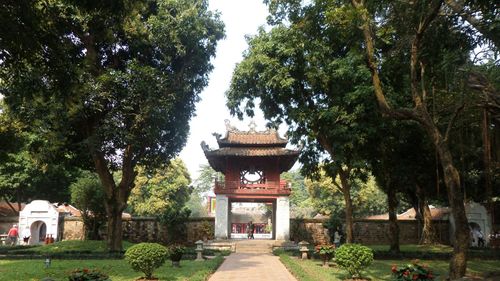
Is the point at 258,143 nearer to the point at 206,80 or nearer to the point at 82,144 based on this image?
the point at 206,80

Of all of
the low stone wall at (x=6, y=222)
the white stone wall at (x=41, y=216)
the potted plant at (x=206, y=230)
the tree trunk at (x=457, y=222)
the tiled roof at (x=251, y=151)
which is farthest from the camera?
the low stone wall at (x=6, y=222)

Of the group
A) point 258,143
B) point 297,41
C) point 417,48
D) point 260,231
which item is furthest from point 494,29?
point 260,231

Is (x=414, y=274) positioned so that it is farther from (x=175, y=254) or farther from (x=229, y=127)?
(x=229, y=127)

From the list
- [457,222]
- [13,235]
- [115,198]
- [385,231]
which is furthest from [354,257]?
[13,235]

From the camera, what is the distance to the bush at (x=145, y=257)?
1127 centimetres

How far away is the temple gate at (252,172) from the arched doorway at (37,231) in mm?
14525

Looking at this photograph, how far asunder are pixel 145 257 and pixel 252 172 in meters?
17.6

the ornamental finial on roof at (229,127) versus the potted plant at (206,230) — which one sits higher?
the ornamental finial on roof at (229,127)

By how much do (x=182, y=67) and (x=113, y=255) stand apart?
862cm

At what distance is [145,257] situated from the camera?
11.2 metres

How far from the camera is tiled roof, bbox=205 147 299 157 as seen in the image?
27008 millimetres

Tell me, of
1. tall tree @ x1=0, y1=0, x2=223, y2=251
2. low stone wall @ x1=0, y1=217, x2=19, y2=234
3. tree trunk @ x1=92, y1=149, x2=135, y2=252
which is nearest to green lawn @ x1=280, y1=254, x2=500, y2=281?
tall tree @ x1=0, y1=0, x2=223, y2=251

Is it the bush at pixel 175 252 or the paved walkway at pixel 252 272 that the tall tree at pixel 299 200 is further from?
the bush at pixel 175 252

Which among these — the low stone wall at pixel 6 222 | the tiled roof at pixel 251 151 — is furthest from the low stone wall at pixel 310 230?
the low stone wall at pixel 6 222
